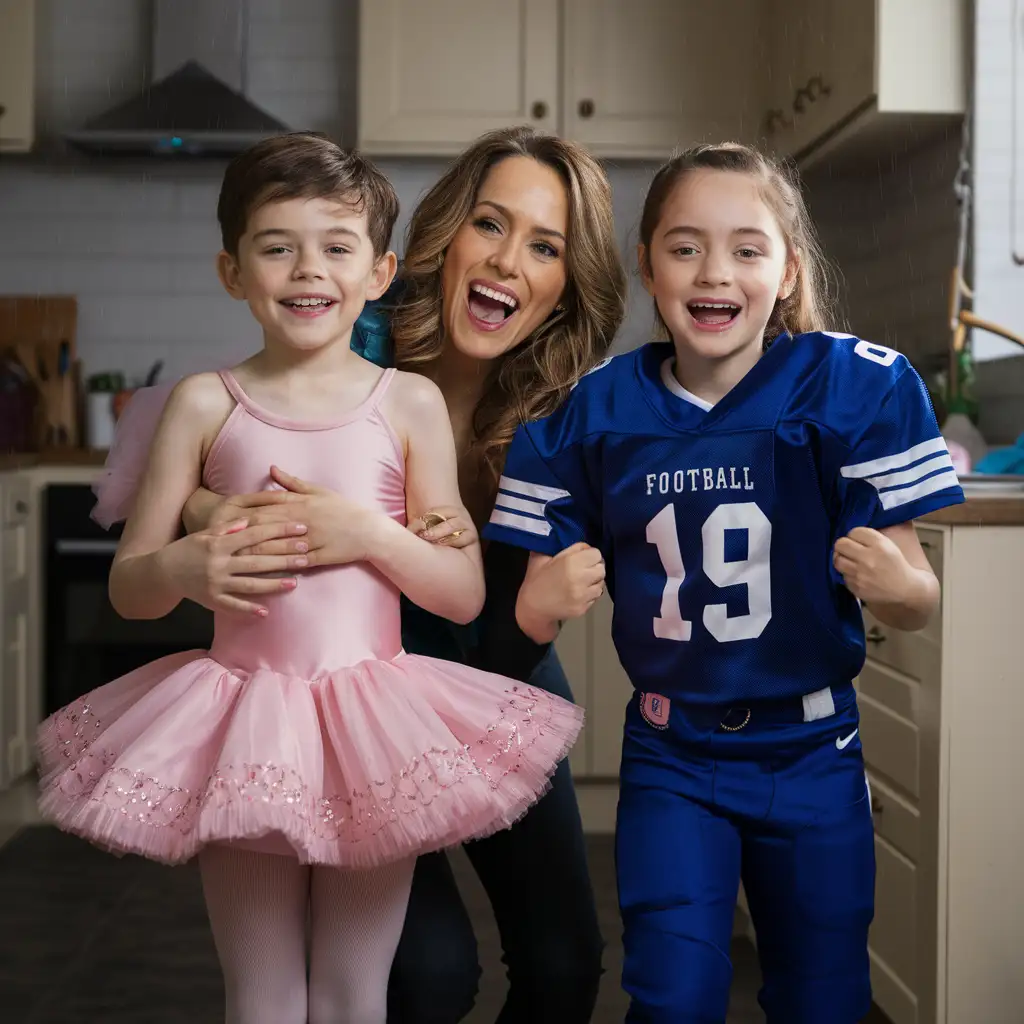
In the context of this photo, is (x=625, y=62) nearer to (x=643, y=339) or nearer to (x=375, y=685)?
(x=643, y=339)

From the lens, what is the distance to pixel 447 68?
11.1 ft

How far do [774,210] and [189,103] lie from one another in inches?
104

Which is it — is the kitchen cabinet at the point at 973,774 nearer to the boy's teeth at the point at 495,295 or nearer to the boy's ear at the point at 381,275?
the boy's teeth at the point at 495,295

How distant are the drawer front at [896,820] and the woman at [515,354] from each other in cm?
65

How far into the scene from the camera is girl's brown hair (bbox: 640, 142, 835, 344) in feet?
3.78

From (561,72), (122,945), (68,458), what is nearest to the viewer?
(122,945)

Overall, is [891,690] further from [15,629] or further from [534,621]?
[15,629]

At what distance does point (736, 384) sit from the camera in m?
1.17

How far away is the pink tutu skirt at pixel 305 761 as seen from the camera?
948mm

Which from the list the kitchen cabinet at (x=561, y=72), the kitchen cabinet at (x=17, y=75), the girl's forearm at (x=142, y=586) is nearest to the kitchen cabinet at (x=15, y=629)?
the kitchen cabinet at (x=17, y=75)

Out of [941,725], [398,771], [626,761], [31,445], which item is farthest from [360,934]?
[31,445]

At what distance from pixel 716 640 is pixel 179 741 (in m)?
0.44

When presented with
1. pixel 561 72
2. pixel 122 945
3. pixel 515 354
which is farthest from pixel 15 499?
pixel 515 354

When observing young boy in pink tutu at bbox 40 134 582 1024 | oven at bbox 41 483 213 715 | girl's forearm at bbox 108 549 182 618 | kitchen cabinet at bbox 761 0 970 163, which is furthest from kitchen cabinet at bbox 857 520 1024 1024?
oven at bbox 41 483 213 715
